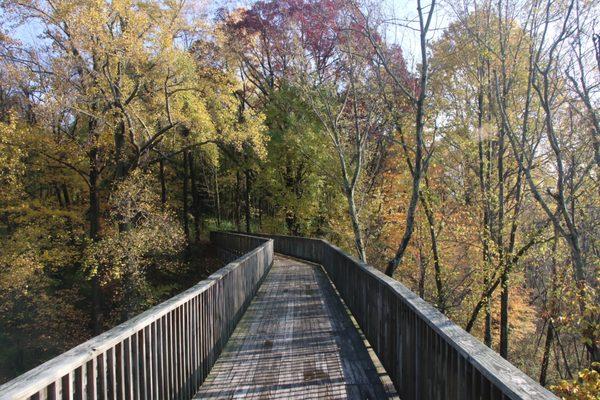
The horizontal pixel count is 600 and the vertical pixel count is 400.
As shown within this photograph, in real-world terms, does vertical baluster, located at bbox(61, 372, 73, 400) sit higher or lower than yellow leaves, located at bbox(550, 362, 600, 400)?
higher

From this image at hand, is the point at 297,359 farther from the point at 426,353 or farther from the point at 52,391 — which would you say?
the point at 52,391

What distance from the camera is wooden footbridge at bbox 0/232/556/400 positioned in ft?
7.81

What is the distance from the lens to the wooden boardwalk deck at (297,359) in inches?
181

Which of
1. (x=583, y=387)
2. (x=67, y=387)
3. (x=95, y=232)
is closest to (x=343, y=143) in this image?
(x=95, y=232)

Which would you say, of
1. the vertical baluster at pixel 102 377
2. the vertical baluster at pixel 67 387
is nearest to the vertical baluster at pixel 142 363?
the vertical baluster at pixel 102 377

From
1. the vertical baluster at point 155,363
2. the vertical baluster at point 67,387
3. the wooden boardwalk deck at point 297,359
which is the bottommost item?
the wooden boardwalk deck at point 297,359

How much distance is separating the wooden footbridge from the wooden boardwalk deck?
14mm

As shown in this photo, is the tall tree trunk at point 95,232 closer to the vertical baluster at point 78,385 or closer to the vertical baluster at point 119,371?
the vertical baluster at point 119,371

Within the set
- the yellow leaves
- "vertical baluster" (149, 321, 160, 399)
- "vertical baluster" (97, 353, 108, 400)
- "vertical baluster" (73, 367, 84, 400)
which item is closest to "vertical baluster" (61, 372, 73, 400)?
"vertical baluster" (73, 367, 84, 400)

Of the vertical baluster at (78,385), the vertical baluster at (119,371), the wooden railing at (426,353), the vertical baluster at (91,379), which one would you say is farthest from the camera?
the vertical baluster at (119,371)

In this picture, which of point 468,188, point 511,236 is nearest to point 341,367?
point 511,236

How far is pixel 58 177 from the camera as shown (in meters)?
22.9

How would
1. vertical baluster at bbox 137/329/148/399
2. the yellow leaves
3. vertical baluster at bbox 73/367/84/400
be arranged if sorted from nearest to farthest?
vertical baluster at bbox 73/367/84/400 → vertical baluster at bbox 137/329/148/399 → the yellow leaves

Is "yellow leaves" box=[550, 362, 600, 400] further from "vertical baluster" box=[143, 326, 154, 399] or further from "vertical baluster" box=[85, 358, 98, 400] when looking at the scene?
"vertical baluster" box=[85, 358, 98, 400]
